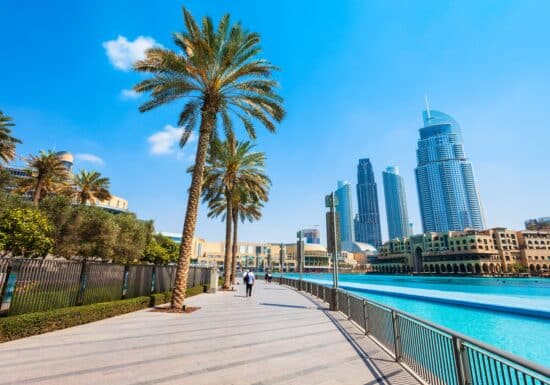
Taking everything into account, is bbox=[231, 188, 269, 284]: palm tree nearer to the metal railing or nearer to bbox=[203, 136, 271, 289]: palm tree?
bbox=[203, 136, 271, 289]: palm tree

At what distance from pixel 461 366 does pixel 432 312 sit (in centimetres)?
1727

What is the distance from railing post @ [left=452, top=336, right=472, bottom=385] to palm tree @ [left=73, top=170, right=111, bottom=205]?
42.5 m

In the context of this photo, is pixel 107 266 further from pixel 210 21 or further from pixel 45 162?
pixel 45 162

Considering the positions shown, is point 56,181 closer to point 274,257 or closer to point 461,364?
point 461,364

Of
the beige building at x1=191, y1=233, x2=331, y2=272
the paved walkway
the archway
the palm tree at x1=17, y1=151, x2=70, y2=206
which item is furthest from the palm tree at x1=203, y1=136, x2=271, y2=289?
the beige building at x1=191, y1=233, x2=331, y2=272

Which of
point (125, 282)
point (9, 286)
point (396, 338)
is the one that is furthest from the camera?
point (125, 282)

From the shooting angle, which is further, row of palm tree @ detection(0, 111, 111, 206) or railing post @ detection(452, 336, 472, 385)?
row of palm tree @ detection(0, 111, 111, 206)

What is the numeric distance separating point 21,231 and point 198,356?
71.3ft

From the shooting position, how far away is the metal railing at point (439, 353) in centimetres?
301

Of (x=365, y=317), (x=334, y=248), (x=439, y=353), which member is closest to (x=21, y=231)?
(x=334, y=248)

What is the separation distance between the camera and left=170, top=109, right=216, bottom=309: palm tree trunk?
1285 centimetres

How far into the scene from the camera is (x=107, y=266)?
38.9ft

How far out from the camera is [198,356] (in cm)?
609

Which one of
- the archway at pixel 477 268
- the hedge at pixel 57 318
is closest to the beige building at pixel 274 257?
the archway at pixel 477 268
